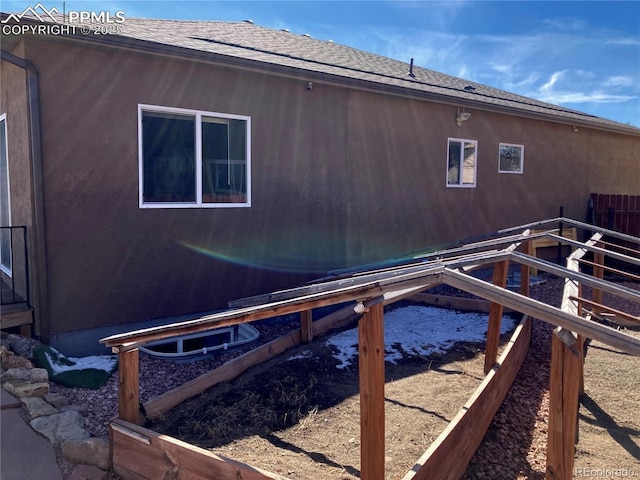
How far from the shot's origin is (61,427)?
12.0 ft

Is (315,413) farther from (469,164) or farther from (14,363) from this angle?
(469,164)

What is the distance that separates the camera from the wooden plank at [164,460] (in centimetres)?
280

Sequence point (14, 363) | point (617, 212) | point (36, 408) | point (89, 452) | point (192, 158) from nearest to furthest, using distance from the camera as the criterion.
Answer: point (89, 452), point (36, 408), point (14, 363), point (192, 158), point (617, 212)

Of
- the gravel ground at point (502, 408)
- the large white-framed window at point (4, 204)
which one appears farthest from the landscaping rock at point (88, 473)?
the large white-framed window at point (4, 204)

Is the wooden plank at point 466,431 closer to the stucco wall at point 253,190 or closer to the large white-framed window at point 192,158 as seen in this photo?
the stucco wall at point 253,190

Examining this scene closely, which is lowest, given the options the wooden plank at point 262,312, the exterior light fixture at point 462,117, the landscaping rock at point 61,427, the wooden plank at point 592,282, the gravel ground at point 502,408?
the gravel ground at point 502,408

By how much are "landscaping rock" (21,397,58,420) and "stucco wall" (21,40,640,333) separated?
134 cm

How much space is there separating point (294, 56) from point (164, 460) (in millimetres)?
6559

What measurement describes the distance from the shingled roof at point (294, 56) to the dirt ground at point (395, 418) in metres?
3.87

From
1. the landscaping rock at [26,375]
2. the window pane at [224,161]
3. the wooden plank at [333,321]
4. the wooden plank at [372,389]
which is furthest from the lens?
the window pane at [224,161]

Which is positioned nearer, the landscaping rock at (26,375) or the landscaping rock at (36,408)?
the landscaping rock at (36,408)

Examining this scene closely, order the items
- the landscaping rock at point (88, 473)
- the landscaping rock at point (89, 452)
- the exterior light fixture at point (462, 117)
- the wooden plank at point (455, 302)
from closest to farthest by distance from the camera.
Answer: the landscaping rock at point (88, 473) → the landscaping rock at point (89, 452) → the wooden plank at point (455, 302) → the exterior light fixture at point (462, 117)

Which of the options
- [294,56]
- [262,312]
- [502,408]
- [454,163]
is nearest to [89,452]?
[262,312]

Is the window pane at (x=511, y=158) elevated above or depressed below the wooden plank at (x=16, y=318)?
above
